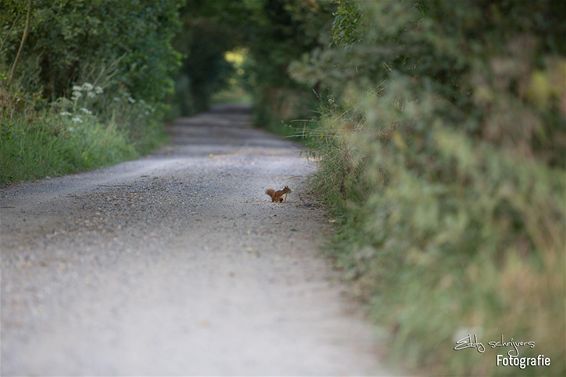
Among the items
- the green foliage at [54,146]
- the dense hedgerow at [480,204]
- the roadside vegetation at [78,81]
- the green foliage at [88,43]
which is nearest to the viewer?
the dense hedgerow at [480,204]

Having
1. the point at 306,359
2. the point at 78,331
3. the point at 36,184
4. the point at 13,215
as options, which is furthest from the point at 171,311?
the point at 36,184

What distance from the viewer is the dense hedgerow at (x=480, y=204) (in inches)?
196

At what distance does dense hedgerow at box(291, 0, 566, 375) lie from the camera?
499cm

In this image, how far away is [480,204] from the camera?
17.5 ft

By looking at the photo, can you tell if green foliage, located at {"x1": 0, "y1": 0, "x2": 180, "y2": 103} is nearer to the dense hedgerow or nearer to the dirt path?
the dirt path

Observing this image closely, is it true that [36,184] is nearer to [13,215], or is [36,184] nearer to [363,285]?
[13,215]

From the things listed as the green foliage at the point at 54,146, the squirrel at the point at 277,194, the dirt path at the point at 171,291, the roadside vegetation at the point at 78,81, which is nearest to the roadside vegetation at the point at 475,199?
the dirt path at the point at 171,291

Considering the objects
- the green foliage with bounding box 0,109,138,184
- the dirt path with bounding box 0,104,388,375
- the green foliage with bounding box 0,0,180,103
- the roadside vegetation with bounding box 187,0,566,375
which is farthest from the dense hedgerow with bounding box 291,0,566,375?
the green foliage with bounding box 0,0,180,103

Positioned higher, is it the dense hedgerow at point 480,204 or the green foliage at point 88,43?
the green foliage at point 88,43

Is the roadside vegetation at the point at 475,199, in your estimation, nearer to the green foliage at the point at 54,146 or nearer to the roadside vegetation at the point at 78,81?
the green foliage at the point at 54,146

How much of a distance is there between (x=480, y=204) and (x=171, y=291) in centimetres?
243

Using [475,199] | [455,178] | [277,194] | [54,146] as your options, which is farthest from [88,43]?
[475,199]

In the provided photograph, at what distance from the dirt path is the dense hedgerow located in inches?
17.2

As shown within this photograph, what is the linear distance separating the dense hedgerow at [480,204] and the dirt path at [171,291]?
0.44 meters
